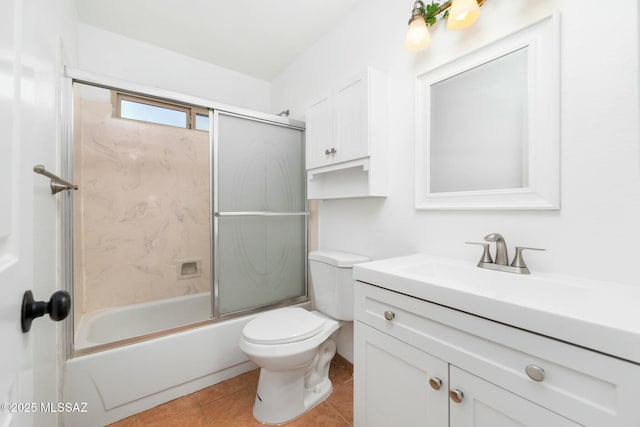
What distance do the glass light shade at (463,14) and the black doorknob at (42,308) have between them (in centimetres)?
156

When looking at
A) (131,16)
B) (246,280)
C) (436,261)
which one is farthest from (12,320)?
(131,16)

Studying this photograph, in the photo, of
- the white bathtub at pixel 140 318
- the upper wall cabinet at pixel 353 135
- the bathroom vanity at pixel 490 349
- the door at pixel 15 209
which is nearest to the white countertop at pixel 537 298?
the bathroom vanity at pixel 490 349

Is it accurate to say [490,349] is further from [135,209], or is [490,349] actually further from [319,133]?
[135,209]

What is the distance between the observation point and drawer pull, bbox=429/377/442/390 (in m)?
0.84

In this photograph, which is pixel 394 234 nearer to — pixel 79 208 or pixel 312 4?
pixel 312 4

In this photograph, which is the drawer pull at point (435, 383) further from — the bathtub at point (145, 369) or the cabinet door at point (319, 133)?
the bathtub at point (145, 369)

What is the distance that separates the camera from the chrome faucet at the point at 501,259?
1.00 m

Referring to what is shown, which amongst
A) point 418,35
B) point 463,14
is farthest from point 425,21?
point 463,14

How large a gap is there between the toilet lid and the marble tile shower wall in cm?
111

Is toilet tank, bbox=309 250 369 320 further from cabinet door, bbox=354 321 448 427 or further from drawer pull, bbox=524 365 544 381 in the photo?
drawer pull, bbox=524 365 544 381

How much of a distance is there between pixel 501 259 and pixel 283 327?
111cm

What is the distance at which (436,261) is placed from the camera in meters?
1.22

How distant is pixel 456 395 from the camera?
31.4 inches

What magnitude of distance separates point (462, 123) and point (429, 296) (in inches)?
33.4
